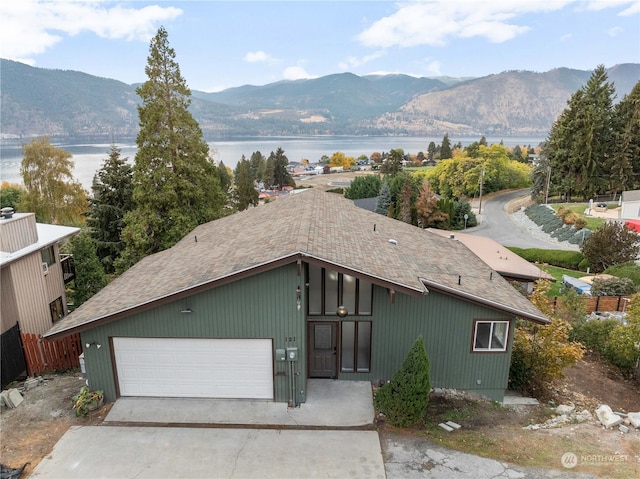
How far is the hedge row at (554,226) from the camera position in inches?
1404

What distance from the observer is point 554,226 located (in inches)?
1590

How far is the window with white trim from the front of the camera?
10.9 metres

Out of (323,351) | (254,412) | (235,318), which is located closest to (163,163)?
(235,318)

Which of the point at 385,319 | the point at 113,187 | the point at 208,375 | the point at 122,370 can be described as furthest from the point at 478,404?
the point at 113,187

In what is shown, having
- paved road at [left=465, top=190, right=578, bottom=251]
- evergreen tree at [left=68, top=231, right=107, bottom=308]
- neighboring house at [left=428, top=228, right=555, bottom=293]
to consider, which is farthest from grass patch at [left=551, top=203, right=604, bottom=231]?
evergreen tree at [left=68, top=231, right=107, bottom=308]

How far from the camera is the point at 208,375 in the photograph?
1068 centimetres

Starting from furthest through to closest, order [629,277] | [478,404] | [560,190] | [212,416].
Answer: [560,190], [629,277], [478,404], [212,416]

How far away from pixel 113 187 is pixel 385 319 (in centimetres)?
2008

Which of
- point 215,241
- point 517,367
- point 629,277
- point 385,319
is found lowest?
point 629,277

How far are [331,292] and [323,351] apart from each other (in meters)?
1.80

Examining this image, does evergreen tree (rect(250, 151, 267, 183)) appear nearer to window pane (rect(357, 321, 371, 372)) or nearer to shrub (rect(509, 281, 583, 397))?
window pane (rect(357, 321, 371, 372))

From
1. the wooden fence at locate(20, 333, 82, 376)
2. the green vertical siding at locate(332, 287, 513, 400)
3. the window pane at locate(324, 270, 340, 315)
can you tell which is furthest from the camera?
the wooden fence at locate(20, 333, 82, 376)

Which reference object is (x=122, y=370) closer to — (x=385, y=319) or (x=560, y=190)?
(x=385, y=319)

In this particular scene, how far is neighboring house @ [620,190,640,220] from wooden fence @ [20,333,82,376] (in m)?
44.4
